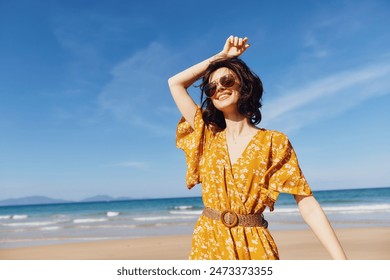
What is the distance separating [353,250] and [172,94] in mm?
6824

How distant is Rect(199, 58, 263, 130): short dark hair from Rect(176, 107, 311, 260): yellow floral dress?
0.12 metres

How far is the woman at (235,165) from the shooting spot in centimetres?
159

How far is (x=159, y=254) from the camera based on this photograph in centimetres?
758

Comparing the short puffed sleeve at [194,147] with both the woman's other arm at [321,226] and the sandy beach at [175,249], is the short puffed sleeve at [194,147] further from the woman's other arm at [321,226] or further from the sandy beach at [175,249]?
the sandy beach at [175,249]

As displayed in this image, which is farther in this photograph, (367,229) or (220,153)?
(367,229)

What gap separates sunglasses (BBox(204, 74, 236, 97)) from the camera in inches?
67.3

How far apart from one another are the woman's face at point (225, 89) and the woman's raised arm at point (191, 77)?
0.27 feet

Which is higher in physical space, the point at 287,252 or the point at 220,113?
the point at 220,113

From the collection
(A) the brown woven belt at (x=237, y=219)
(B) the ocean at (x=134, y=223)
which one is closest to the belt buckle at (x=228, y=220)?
(A) the brown woven belt at (x=237, y=219)

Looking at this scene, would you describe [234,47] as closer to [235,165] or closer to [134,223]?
[235,165]

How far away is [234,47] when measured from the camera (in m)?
1.77
